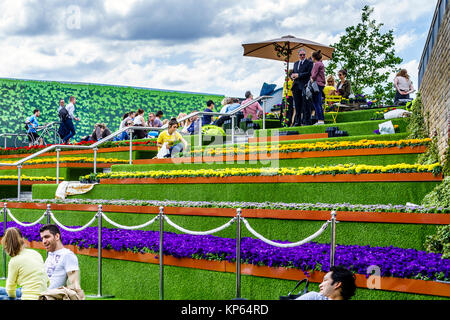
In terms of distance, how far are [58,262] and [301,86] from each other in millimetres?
10782

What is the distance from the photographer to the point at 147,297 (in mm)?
9422

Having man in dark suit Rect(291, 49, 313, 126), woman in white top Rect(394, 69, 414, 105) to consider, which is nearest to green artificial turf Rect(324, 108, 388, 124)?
woman in white top Rect(394, 69, 414, 105)

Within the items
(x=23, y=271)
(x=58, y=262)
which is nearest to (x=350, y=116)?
(x=58, y=262)

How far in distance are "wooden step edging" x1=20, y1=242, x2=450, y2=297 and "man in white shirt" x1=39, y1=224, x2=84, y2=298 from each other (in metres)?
1.78

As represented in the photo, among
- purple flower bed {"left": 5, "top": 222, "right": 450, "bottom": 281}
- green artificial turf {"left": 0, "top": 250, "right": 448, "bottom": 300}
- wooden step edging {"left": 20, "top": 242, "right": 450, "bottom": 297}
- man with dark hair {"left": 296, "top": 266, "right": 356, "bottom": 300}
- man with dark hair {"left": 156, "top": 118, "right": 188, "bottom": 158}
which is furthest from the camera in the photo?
man with dark hair {"left": 156, "top": 118, "right": 188, "bottom": 158}

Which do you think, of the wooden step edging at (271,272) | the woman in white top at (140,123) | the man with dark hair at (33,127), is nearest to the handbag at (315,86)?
the woman in white top at (140,123)

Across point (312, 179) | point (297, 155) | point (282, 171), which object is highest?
point (297, 155)

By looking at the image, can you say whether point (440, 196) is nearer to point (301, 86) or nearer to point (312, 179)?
point (312, 179)

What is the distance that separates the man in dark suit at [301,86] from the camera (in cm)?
1680

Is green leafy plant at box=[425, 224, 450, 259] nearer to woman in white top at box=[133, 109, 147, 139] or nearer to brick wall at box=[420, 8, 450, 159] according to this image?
brick wall at box=[420, 8, 450, 159]

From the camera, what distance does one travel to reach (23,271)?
7.37m

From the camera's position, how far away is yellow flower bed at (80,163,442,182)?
9750mm

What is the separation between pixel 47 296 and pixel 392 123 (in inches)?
383
